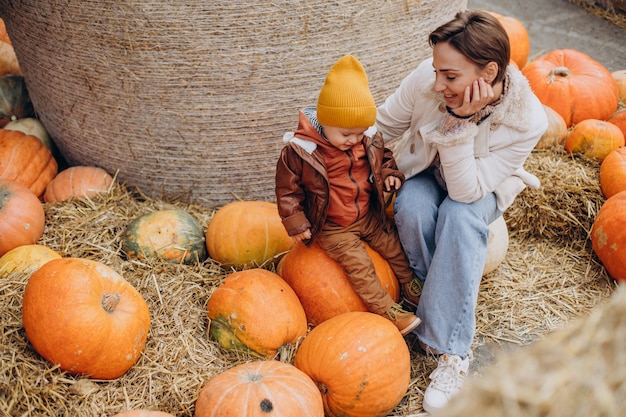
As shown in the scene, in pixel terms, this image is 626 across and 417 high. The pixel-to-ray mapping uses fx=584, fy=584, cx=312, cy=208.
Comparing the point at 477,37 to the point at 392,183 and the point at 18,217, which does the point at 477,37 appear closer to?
the point at 392,183

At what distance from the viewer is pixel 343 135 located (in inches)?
109

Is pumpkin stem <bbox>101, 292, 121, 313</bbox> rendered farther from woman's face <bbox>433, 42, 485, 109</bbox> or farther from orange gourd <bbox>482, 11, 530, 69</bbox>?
orange gourd <bbox>482, 11, 530, 69</bbox>

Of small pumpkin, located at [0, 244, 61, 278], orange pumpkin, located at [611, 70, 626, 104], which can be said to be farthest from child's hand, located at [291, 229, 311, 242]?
orange pumpkin, located at [611, 70, 626, 104]

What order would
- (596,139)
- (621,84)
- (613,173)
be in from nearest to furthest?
1. (613,173)
2. (596,139)
3. (621,84)

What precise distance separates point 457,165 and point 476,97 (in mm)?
349

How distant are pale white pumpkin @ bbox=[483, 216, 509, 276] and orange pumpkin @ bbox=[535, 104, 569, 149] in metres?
1.13

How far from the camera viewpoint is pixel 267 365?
8.46 ft

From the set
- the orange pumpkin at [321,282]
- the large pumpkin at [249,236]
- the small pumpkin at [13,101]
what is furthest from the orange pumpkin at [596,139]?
the small pumpkin at [13,101]

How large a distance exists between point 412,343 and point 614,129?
2.36 metres

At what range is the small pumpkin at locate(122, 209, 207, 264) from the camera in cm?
343

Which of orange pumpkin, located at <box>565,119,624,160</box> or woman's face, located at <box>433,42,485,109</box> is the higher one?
woman's face, located at <box>433,42,485,109</box>

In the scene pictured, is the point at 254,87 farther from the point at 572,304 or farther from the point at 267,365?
the point at 572,304

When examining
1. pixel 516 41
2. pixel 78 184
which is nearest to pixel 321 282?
pixel 78 184

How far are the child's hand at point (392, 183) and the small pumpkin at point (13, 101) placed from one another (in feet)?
10.8
